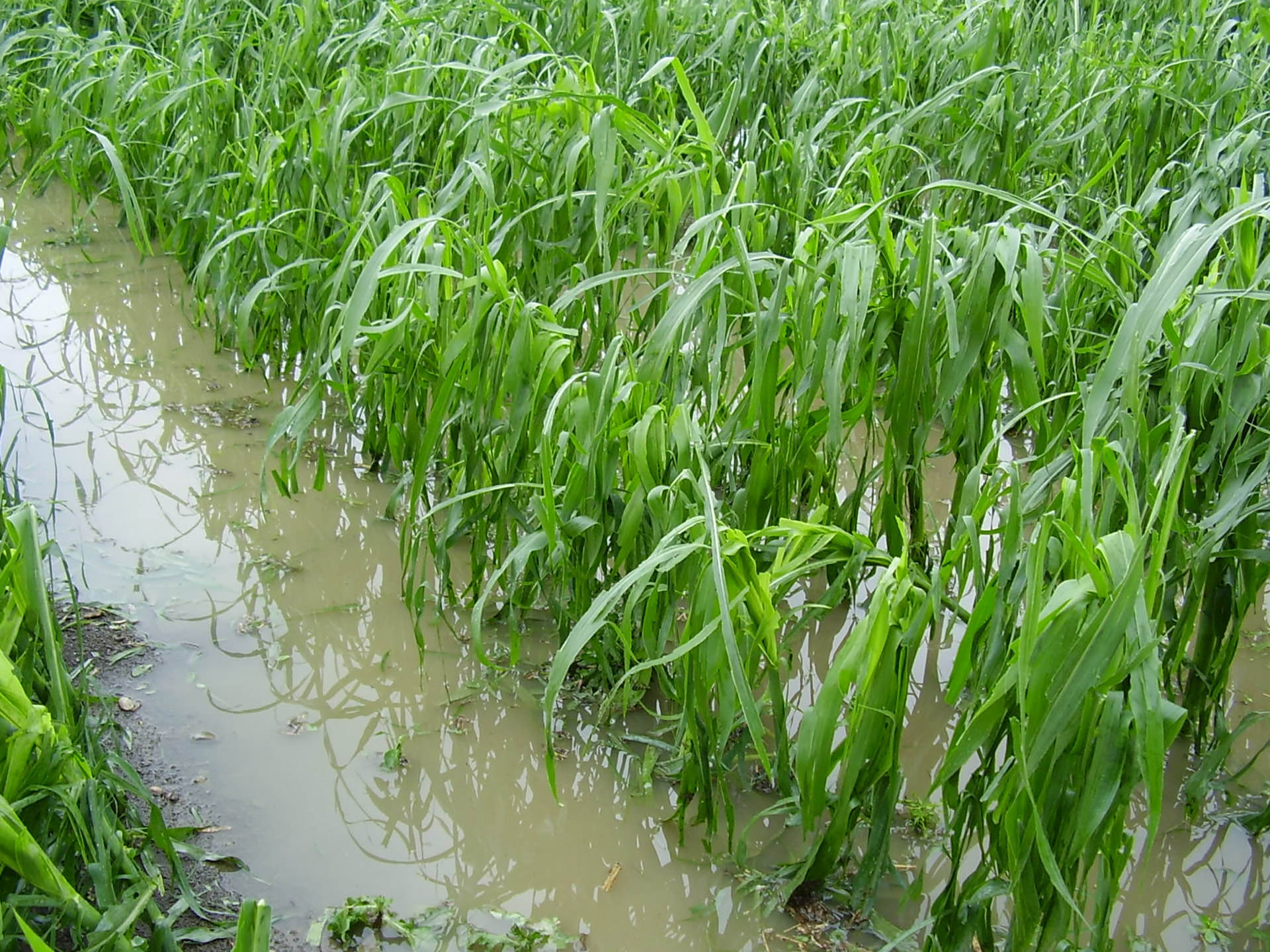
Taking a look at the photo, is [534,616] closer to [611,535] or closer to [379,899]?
[611,535]

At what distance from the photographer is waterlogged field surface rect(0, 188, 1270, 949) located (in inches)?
75.5

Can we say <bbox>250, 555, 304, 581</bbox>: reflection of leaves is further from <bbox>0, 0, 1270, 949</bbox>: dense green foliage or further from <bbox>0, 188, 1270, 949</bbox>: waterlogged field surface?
<bbox>0, 0, 1270, 949</bbox>: dense green foliage

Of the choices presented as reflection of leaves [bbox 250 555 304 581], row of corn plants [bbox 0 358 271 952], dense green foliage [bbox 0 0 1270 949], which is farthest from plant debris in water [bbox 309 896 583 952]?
reflection of leaves [bbox 250 555 304 581]

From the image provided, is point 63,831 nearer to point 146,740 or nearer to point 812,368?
point 146,740

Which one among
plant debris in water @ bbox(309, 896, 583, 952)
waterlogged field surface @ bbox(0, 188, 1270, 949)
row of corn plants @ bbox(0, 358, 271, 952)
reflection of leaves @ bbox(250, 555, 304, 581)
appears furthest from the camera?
reflection of leaves @ bbox(250, 555, 304, 581)

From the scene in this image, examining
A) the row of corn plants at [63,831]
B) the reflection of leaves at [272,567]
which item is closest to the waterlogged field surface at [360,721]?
the reflection of leaves at [272,567]

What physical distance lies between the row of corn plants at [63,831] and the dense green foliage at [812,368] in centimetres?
54

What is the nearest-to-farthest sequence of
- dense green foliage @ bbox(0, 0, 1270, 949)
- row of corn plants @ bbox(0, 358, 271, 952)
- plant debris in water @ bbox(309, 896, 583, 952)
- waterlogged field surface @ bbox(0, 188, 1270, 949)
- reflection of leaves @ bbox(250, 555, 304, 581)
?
row of corn plants @ bbox(0, 358, 271, 952), dense green foliage @ bbox(0, 0, 1270, 949), plant debris in water @ bbox(309, 896, 583, 952), waterlogged field surface @ bbox(0, 188, 1270, 949), reflection of leaves @ bbox(250, 555, 304, 581)

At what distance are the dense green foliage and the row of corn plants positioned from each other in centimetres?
54

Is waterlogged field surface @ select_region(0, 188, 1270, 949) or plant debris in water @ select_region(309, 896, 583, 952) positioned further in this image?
waterlogged field surface @ select_region(0, 188, 1270, 949)

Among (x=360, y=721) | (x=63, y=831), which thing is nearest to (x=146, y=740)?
(x=360, y=721)

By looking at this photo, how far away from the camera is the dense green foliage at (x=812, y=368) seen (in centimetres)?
163

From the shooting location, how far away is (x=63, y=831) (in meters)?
1.60

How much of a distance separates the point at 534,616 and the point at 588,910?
28.0 inches
